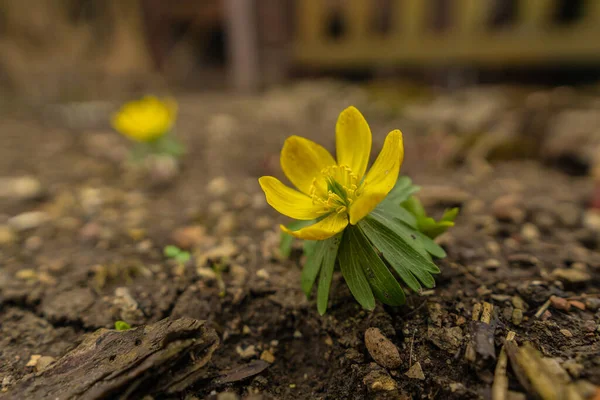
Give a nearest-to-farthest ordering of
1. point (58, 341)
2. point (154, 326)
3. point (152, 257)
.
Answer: point (154, 326) → point (58, 341) → point (152, 257)

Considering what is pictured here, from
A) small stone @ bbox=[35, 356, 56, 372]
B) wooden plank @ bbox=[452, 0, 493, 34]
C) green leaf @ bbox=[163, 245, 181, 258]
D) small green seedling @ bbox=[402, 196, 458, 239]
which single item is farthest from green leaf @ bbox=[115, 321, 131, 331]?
wooden plank @ bbox=[452, 0, 493, 34]

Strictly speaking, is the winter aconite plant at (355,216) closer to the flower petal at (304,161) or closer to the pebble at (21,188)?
the flower petal at (304,161)

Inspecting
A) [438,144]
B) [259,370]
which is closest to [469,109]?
[438,144]

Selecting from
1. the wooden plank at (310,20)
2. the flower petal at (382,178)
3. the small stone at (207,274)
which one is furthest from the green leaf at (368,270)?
the wooden plank at (310,20)

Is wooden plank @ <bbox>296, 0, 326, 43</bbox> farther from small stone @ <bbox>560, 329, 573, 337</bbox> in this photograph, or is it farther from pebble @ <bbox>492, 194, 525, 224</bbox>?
→ small stone @ <bbox>560, 329, 573, 337</bbox>

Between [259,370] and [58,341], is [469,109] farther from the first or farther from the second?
[58,341]

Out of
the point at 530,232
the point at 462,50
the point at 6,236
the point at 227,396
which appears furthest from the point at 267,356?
the point at 462,50
